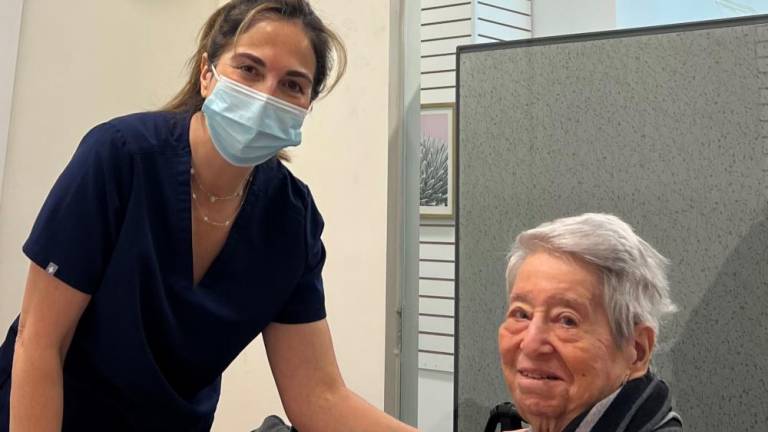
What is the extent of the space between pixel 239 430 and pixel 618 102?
1746mm

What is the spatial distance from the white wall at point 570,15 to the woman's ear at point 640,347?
1.49 metres

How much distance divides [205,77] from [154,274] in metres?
0.40

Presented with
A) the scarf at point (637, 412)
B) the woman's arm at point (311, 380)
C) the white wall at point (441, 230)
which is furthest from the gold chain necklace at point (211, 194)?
the white wall at point (441, 230)

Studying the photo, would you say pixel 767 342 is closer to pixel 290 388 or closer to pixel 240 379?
pixel 290 388

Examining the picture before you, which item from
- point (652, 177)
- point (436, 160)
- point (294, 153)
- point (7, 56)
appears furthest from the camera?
point (294, 153)

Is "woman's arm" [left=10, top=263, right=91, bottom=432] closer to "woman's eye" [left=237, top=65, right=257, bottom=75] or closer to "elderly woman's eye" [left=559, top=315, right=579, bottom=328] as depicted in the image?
"woman's eye" [left=237, top=65, right=257, bottom=75]

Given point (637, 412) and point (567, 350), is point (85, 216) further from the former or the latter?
point (637, 412)

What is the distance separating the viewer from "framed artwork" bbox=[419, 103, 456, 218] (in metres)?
2.25

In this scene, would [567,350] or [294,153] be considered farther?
[294,153]

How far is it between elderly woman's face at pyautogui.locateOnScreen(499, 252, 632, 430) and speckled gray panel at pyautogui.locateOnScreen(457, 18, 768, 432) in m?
0.74

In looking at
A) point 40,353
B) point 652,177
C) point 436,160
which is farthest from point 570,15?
point 40,353

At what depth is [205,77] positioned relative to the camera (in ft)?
4.42

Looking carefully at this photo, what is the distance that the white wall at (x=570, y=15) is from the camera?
2.32 m

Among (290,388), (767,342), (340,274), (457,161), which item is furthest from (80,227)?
(767,342)
